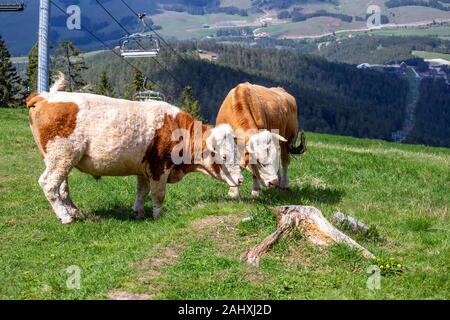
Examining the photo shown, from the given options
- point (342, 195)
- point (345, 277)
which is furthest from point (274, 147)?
point (345, 277)

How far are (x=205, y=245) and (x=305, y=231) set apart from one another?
1629 millimetres

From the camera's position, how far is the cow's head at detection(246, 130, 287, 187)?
14.6 meters

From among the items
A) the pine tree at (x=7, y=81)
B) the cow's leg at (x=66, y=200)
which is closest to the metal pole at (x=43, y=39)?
the cow's leg at (x=66, y=200)

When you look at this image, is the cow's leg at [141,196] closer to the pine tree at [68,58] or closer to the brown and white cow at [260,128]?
the brown and white cow at [260,128]

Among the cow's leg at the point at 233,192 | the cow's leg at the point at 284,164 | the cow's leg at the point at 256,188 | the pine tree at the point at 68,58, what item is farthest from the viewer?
the pine tree at the point at 68,58

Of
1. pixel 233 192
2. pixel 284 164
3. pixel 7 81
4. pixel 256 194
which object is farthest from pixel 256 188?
pixel 7 81

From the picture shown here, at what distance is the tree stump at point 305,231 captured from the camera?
9.73m

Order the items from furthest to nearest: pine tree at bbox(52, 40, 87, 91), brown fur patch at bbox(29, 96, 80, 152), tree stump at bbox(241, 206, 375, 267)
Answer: pine tree at bbox(52, 40, 87, 91) → brown fur patch at bbox(29, 96, 80, 152) → tree stump at bbox(241, 206, 375, 267)

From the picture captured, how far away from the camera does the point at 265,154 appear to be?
47.9ft

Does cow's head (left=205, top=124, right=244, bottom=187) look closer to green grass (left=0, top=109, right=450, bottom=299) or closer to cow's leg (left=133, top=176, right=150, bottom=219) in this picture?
green grass (left=0, top=109, right=450, bottom=299)

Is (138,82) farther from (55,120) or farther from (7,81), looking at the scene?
(55,120)

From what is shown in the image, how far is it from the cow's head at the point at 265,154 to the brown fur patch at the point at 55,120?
13.7ft

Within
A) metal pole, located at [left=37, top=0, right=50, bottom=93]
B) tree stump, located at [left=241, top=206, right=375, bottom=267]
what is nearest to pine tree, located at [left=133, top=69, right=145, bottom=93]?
metal pole, located at [left=37, top=0, right=50, bottom=93]

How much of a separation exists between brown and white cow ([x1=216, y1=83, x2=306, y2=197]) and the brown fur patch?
4.10 meters
